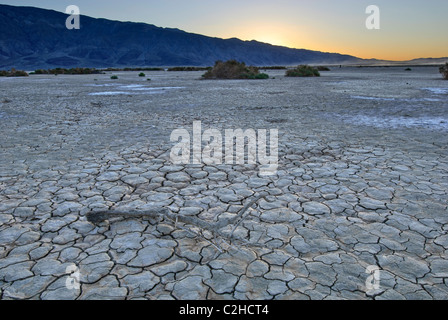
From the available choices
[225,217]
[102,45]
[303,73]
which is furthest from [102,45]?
[225,217]

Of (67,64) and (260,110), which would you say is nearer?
(260,110)

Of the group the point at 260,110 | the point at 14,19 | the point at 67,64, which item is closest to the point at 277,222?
the point at 260,110

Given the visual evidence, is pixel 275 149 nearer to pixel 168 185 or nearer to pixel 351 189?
pixel 351 189

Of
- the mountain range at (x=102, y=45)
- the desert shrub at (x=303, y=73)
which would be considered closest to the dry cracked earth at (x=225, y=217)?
the desert shrub at (x=303, y=73)

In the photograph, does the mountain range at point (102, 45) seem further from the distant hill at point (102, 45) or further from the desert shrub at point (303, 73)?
the desert shrub at point (303, 73)

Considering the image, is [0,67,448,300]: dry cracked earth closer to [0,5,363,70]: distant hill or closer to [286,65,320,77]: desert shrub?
[286,65,320,77]: desert shrub

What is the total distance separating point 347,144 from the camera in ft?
17.8

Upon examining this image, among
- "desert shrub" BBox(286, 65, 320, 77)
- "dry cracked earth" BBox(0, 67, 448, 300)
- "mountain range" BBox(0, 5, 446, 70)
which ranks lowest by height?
"dry cracked earth" BBox(0, 67, 448, 300)

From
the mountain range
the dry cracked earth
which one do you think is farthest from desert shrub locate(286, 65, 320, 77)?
the mountain range

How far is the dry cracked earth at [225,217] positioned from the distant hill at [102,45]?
105 metres

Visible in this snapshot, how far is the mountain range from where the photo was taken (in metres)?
107

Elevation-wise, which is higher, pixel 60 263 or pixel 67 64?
pixel 67 64

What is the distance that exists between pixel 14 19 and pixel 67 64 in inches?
1855
